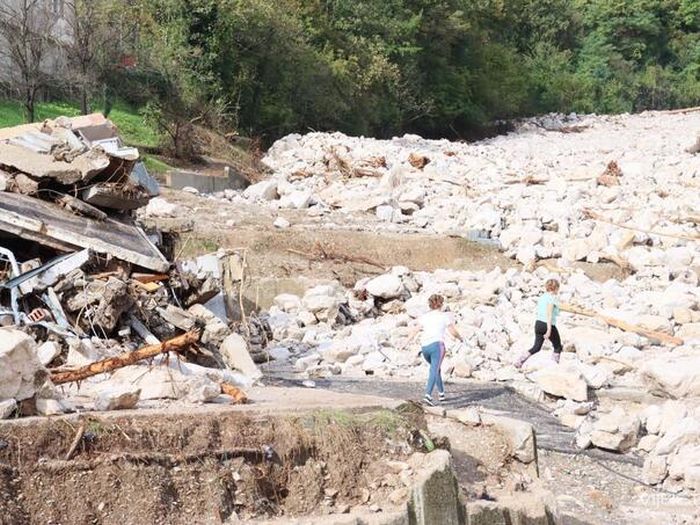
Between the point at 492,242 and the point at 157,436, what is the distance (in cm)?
1512

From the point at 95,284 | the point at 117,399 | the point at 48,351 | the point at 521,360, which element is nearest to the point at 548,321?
the point at 521,360

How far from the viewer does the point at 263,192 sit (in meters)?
23.3

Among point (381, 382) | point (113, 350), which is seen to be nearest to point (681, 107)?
point (381, 382)

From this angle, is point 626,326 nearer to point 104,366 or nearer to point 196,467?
point 104,366

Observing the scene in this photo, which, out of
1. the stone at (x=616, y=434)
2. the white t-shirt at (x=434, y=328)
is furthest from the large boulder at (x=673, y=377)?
the white t-shirt at (x=434, y=328)

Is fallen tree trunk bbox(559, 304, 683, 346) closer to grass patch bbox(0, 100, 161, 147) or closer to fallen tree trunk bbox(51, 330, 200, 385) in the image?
fallen tree trunk bbox(51, 330, 200, 385)

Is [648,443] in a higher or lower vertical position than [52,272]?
lower

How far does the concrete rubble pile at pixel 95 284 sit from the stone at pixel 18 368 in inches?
5.2

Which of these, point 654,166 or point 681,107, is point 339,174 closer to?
point 654,166

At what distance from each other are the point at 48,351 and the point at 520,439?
12.7ft

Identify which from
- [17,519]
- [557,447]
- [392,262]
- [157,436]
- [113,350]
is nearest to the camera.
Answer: [17,519]

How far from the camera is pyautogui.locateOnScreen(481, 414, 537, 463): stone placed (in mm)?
7469

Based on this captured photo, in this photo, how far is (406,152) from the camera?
90.4 ft

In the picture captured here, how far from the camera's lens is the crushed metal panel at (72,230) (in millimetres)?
9938
